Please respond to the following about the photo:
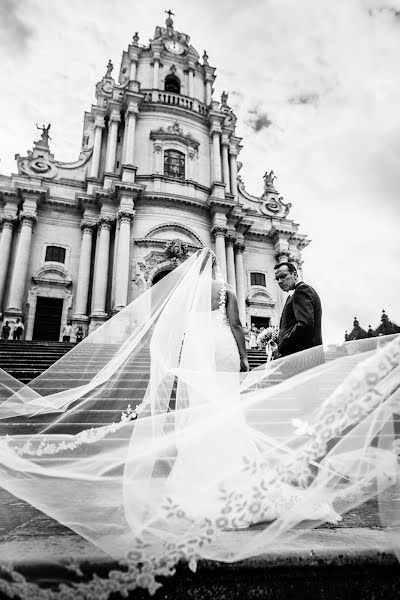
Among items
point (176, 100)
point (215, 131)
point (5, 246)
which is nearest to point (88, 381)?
point (5, 246)

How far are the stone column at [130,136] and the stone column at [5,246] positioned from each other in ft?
23.1

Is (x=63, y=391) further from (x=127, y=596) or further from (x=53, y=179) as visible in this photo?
(x=53, y=179)

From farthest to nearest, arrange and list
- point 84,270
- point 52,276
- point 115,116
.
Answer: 1. point 115,116
2. point 84,270
3. point 52,276

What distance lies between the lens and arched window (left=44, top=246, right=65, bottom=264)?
18.4m

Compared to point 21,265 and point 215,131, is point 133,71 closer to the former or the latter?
point 215,131

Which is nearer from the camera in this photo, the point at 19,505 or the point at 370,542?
the point at 370,542

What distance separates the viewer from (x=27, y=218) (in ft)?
58.6

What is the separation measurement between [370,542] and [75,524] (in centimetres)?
166

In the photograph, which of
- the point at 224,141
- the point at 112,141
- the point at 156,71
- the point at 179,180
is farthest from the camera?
the point at 156,71

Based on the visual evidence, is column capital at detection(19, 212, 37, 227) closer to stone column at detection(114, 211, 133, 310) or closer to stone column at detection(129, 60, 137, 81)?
stone column at detection(114, 211, 133, 310)

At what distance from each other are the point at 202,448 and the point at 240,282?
18.6 metres

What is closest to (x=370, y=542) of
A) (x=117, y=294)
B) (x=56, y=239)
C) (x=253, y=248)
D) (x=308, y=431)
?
(x=308, y=431)

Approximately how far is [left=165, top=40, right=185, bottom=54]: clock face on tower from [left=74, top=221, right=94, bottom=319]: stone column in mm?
15858

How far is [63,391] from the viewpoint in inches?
138
